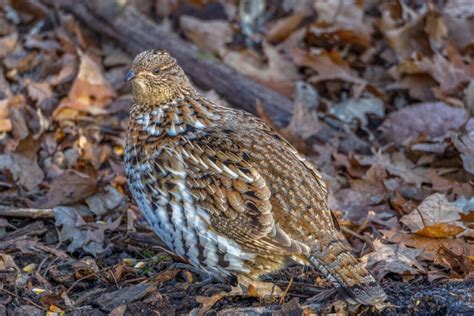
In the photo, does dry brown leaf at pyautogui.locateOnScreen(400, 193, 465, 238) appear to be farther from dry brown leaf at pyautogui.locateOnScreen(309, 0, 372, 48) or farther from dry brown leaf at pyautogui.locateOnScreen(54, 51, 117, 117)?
dry brown leaf at pyautogui.locateOnScreen(54, 51, 117, 117)

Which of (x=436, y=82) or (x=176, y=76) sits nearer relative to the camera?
(x=176, y=76)

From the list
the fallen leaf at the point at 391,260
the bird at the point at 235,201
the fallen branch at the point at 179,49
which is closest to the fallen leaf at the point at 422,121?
the fallen branch at the point at 179,49

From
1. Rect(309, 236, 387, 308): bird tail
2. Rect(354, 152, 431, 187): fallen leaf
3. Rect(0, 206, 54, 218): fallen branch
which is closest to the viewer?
Rect(309, 236, 387, 308): bird tail

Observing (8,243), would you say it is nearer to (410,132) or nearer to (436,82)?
(410,132)

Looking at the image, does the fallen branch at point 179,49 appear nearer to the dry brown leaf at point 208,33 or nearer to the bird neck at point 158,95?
the dry brown leaf at point 208,33

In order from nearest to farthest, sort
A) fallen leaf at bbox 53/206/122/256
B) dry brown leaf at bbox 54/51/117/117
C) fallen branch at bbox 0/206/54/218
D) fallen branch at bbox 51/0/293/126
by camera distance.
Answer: fallen leaf at bbox 53/206/122/256 → fallen branch at bbox 0/206/54/218 → dry brown leaf at bbox 54/51/117/117 → fallen branch at bbox 51/0/293/126

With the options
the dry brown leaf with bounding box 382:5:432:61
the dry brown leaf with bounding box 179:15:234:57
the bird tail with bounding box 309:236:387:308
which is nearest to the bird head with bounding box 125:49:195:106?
the bird tail with bounding box 309:236:387:308

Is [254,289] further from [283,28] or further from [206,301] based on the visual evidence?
[283,28]

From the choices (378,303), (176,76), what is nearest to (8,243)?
(176,76)
